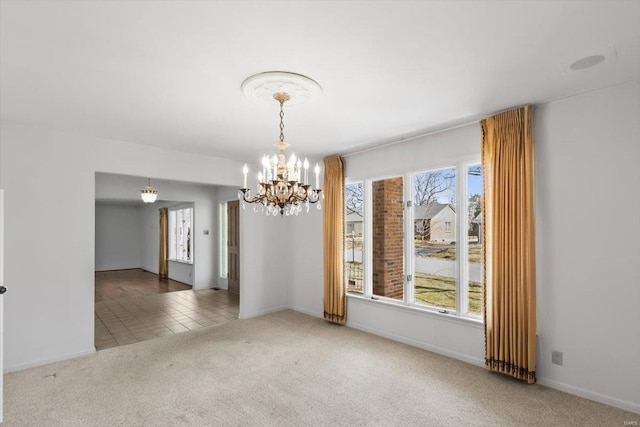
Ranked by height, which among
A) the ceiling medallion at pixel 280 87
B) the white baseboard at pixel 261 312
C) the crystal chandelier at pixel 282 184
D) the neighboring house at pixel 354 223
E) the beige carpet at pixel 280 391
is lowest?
the white baseboard at pixel 261 312

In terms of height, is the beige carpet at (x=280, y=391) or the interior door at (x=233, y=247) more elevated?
the interior door at (x=233, y=247)

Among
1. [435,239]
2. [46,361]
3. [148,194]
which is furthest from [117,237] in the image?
[435,239]

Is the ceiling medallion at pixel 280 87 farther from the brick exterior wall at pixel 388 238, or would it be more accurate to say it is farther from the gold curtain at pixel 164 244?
the gold curtain at pixel 164 244

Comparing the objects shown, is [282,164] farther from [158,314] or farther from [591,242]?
[158,314]

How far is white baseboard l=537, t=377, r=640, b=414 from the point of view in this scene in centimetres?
263

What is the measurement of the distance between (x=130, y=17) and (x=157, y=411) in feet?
9.34

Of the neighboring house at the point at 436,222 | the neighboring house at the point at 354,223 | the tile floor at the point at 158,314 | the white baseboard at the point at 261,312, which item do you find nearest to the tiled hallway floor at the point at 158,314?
the tile floor at the point at 158,314

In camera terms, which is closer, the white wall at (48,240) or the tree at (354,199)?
the white wall at (48,240)

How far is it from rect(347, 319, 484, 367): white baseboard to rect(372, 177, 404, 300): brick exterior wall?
1.73ft

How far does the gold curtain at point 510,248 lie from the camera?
3088 millimetres

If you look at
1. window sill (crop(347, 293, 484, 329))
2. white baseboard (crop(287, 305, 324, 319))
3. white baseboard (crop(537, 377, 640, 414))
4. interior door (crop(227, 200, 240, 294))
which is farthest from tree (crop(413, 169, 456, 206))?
interior door (crop(227, 200, 240, 294))

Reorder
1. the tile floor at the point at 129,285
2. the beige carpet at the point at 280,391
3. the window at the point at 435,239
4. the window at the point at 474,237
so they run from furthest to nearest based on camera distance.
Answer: the tile floor at the point at 129,285, the window at the point at 435,239, the window at the point at 474,237, the beige carpet at the point at 280,391

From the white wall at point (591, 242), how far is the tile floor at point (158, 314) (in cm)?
449

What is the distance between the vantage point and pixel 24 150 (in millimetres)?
3631
